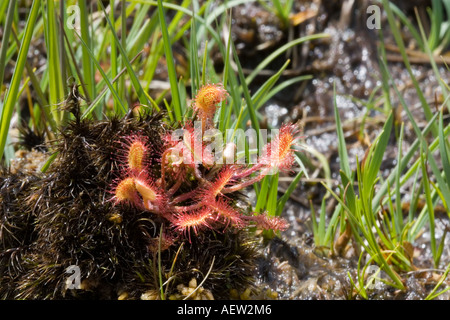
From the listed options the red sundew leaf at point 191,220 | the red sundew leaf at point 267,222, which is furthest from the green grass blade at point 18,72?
the red sundew leaf at point 267,222

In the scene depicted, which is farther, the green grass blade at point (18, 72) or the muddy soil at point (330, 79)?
the muddy soil at point (330, 79)

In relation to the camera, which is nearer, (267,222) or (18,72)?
(267,222)

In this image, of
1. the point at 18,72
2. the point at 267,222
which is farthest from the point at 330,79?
the point at 18,72

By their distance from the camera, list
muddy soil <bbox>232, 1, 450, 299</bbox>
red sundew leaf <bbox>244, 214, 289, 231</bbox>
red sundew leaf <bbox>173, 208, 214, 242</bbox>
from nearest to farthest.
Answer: red sundew leaf <bbox>173, 208, 214, 242</bbox> → red sundew leaf <bbox>244, 214, 289, 231</bbox> → muddy soil <bbox>232, 1, 450, 299</bbox>

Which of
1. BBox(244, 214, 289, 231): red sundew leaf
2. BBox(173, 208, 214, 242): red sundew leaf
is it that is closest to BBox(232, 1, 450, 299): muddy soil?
BBox(244, 214, 289, 231): red sundew leaf

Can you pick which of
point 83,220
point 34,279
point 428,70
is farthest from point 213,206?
point 428,70

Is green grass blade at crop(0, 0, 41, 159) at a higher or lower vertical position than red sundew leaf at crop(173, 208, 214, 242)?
higher

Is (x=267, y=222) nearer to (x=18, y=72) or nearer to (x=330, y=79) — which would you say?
(x=18, y=72)

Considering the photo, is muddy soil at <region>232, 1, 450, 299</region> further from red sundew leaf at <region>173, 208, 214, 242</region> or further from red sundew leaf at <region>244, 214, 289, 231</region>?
red sundew leaf at <region>173, 208, 214, 242</region>

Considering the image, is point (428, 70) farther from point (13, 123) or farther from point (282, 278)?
point (13, 123)

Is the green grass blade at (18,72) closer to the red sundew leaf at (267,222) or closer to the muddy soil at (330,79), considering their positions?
the red sundew leaf at (267,222)

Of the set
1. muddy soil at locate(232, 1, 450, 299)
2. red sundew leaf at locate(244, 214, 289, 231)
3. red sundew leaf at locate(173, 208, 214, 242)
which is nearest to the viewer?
red sundew leaf at locate(173, 208, 214, 242)
